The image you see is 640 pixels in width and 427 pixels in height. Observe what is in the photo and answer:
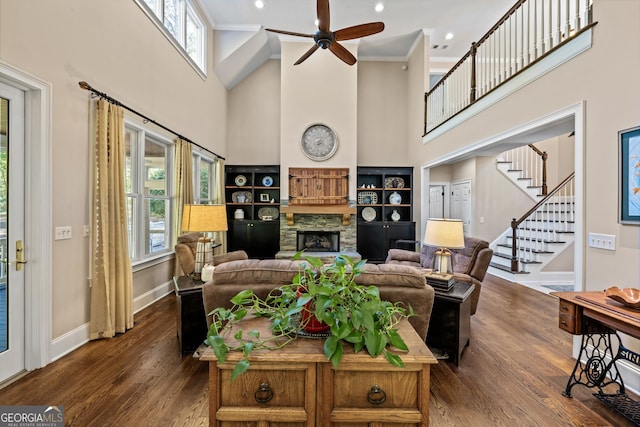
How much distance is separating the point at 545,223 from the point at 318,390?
664cm

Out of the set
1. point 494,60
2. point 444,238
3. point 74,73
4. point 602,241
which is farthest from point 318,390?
point 494,60

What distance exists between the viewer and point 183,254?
144 inches

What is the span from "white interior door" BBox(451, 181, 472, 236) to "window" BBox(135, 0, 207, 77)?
6.83 metres

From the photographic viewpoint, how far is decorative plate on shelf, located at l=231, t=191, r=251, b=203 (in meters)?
7.18

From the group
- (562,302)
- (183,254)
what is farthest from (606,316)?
(183,254)

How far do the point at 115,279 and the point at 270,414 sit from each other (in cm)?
259

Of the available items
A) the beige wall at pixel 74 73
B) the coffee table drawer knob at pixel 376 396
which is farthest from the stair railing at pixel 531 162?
the beige wall at pixel 74 73

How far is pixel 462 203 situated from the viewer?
25.7ft

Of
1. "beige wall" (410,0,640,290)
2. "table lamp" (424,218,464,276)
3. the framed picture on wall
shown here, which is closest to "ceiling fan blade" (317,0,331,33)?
"beige wall" (410,0,640,290)

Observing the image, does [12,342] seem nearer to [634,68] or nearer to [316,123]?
[634,68]

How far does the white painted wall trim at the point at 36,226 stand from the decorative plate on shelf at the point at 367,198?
5.83 meters

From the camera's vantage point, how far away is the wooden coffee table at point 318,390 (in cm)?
128

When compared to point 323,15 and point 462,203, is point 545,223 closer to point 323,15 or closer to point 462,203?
point 462,203

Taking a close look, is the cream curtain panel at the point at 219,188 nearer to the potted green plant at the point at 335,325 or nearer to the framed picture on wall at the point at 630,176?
the potted green plant at the point at 335,325
